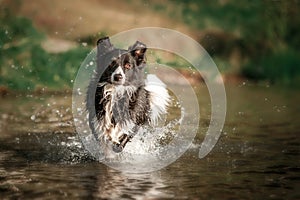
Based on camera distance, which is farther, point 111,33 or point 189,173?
point 111,33

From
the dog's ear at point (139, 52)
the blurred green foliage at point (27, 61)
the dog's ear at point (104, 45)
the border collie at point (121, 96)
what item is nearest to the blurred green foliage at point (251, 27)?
the blurred green foliage at point (27, 61)

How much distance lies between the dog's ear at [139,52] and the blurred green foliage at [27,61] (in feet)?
24.6

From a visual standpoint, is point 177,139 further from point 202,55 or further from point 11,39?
point 202,55

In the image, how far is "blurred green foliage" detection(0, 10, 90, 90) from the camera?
14977mm

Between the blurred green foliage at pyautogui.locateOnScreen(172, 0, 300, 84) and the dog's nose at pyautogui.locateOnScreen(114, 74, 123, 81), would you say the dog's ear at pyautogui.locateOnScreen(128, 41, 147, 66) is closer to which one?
the dog's nose at pyautogui.locateOnScreen(114, 74, 123, 81)

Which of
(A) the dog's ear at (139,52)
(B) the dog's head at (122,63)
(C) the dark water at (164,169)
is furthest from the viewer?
(A) the dog's ear at (139,52)

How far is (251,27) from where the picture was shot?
75.4ft

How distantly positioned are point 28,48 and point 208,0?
9162 mm

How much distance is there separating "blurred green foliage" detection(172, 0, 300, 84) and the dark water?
1056 cm

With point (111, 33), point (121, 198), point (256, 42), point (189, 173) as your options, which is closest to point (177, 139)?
point (189, 173)

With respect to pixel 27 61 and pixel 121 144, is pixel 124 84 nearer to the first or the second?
pixel 121 144

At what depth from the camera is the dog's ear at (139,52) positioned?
771 cm

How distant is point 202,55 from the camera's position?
864 inches

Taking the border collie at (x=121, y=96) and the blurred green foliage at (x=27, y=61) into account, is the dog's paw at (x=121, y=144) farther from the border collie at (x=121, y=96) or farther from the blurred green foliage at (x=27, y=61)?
the blurred green foliage at (x=27, y=61)
